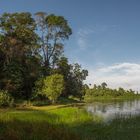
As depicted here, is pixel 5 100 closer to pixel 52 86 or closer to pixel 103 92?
pixel 52 86

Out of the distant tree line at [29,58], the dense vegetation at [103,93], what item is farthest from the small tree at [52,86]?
the dense vegetation at [103,93]

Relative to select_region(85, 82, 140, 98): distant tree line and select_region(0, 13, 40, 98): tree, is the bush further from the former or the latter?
select_region(85, 82, 140, 98): distant tree line

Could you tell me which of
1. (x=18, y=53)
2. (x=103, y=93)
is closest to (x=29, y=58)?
(x=18, y=53)

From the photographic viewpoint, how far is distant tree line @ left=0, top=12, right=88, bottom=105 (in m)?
51.8

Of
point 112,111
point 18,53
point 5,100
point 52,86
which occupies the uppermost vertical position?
point 18,53

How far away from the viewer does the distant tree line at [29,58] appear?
170ft

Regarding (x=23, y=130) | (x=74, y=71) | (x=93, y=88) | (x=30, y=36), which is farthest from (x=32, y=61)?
(x=93, y=88)

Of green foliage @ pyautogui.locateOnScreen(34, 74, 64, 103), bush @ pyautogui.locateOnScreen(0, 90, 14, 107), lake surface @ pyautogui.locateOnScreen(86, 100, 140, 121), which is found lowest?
lake surface @ pyautogui.locateOnScreen(86, 100, 140, 121)

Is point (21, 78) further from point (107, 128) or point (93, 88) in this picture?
point (93, 88)

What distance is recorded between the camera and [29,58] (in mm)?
58031

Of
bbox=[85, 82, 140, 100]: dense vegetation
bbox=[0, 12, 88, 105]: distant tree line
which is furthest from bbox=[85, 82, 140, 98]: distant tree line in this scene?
bbox=[0, 12, 88, 105]: distant tree line

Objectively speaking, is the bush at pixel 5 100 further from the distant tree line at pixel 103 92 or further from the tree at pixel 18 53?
the distant tree line at pixel 103 92

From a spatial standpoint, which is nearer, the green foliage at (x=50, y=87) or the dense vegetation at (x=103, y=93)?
the green foliage at (x=50, y=87)

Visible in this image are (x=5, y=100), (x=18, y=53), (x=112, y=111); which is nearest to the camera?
(x=112, y=111)
